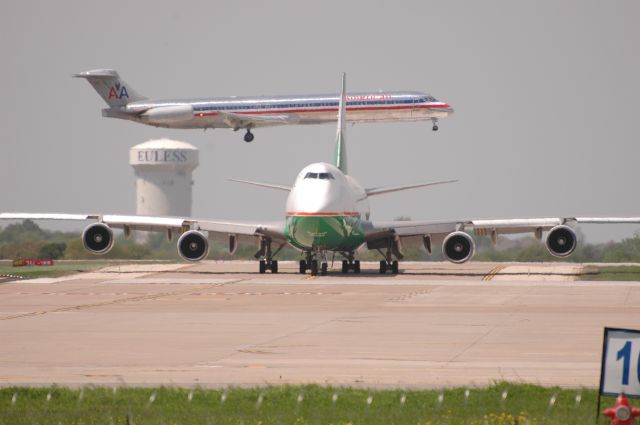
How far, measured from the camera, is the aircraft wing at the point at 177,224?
59375 mm

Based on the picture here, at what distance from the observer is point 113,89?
115938 mm

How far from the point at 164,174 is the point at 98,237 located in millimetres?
118317

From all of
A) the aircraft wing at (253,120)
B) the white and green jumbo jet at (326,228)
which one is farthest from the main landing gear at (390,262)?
the aircraft wing at (253,120)

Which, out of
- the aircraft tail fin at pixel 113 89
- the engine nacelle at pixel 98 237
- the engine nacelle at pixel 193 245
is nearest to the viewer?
the engine nacelle at pixel 193 245

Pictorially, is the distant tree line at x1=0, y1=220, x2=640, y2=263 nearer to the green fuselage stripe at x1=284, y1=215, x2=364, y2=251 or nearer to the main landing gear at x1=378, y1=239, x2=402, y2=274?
the main landing gear at x1=378, y1=239, x2=402, y2=274

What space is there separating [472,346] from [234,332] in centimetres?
645

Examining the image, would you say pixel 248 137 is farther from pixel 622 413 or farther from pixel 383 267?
pixel 622 413

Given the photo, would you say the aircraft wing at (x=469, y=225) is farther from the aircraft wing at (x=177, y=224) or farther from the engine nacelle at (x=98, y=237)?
the engine nacelle at (x=98, y=237)

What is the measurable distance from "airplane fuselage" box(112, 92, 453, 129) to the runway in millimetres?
46286

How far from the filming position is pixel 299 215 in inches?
2181

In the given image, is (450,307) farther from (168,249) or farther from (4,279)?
(168,249)

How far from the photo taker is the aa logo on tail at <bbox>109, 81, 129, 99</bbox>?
115625mm

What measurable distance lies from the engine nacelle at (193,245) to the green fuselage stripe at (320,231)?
194 inches

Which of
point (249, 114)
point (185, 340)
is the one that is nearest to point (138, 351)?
point (185, 340)
